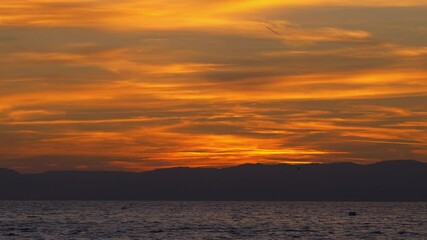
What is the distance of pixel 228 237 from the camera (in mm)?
141250

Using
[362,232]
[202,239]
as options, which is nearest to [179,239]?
[202,239]

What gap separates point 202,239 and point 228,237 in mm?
5833

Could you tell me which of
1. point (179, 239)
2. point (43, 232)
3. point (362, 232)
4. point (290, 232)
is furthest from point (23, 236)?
point (362, 232)

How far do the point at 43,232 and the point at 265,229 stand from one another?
39111 millimetres

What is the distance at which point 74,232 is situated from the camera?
154000mm

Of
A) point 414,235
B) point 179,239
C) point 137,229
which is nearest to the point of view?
point 179,239

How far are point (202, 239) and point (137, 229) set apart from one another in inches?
1211

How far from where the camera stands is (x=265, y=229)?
167 meters

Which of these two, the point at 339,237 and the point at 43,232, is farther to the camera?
the point at 43,232

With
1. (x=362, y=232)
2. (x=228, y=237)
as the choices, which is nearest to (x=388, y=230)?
(x=362, y=232)

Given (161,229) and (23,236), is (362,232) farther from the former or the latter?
(23,236)

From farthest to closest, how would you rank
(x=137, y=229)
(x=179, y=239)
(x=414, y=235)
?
1. (x=137, y=229)
2. (x=414, y=235)
3. (x=179, y=239)

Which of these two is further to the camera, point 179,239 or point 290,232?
point 290,232

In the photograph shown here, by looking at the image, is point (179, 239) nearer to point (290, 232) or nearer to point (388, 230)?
point (290, 232)
